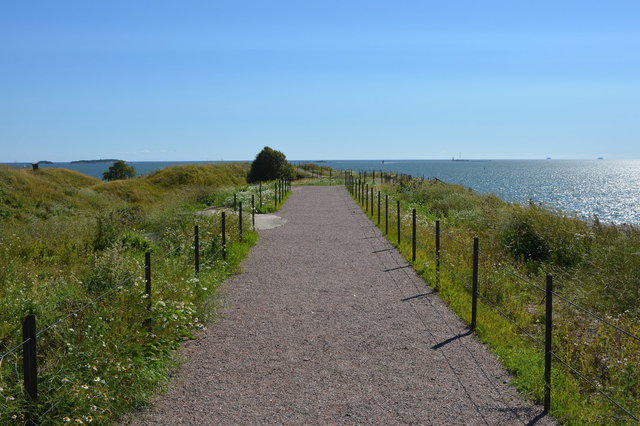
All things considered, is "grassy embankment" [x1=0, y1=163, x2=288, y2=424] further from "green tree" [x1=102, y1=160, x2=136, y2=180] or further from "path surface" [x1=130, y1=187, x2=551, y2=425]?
"green tree" [x1=102, y1=160, x2=136, y2=180]

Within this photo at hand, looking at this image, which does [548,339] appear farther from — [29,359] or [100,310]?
[100,310]

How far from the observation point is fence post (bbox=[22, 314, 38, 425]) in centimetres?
414

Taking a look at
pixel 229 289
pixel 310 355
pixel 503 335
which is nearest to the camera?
pixel 310 355

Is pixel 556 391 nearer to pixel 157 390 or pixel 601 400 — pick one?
pixel 601 400

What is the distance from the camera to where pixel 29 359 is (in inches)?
165

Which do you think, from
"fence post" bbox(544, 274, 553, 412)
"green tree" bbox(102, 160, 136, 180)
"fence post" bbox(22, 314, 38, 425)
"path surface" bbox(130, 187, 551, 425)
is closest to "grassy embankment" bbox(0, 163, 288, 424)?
"fence post" bbox(22, 314, 38, 425)

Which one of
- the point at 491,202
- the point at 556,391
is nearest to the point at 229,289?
the point at 556,391

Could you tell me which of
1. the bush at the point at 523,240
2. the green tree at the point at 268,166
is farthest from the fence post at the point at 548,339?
the green tree at the point at 268,166

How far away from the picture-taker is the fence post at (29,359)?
163 inches

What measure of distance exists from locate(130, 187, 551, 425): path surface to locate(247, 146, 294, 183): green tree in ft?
139

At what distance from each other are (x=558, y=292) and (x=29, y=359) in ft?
31.0

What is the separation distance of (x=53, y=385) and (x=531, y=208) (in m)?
14.0

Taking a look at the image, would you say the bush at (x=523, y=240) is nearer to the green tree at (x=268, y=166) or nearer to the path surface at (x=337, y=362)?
the path surface at (x=337, y=362)

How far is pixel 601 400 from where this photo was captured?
522 cm
